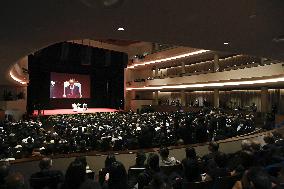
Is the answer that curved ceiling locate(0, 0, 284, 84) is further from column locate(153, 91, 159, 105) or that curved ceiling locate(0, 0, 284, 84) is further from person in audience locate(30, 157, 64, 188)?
column locate(153, 91, 159, 105)

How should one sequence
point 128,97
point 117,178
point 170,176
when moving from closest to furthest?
point 117,178, point 170,176, point 128,97

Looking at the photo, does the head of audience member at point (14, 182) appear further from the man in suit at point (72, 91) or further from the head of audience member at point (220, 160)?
the man in suit at point (72, 91)

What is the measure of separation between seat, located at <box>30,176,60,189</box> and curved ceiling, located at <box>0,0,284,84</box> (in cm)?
287

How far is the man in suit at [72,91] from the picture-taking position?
33866 millimetres

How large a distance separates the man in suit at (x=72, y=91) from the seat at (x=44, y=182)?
29659mm

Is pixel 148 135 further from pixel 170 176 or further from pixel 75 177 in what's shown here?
pixel 75 177

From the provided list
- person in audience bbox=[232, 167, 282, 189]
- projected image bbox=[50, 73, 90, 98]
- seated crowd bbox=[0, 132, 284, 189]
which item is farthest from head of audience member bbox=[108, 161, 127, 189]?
projected image bbox=[50, 73, 90, 98]

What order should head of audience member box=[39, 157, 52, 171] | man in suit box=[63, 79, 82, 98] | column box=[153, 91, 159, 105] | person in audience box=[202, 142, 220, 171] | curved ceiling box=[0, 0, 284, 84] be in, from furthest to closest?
1. column box=[153, 91, 159, 105]
2. man in suit box=[63, 79, 82, 98]
3. person in audience box=[202, 142, 220, 171]
4. curved ceiling box=[0, 0, 284, 84]
5. head of audience member box=[39, 157, 52, 171]

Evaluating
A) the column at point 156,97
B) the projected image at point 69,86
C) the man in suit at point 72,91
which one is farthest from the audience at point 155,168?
the column at point 156,97

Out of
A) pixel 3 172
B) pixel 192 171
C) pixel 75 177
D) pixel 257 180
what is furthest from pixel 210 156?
pixel 3 172

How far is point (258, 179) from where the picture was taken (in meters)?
3.46

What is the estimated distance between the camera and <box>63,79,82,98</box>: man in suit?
111ft

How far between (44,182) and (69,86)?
30.6 metres

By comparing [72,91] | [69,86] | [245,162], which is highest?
[69,86]
